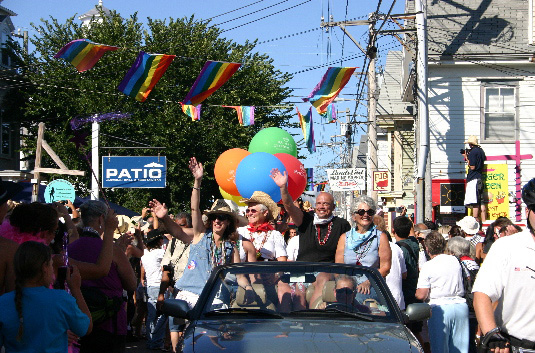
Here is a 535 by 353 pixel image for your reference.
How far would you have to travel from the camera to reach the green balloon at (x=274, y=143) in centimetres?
1659

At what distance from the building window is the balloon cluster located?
761 cm

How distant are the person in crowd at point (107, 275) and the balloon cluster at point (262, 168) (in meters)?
6.17

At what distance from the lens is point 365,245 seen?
8141 mm

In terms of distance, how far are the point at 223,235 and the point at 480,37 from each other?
16394 mm

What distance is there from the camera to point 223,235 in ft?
25.9

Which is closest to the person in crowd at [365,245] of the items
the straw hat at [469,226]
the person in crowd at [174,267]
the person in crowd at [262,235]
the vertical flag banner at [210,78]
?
the person in crowd at [262,235]

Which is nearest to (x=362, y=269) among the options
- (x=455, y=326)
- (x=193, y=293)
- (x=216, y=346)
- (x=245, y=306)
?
(x=245, y=306)

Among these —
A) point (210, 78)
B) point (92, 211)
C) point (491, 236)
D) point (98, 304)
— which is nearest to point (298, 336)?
point (98, 304)

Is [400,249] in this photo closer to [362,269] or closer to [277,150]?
[362,269]

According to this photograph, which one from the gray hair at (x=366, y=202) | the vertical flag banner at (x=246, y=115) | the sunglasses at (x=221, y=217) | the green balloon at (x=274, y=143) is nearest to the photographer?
the sunglasses at (x=221, y=217)

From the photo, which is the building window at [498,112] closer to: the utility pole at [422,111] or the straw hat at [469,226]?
the utility pole at [422,111]

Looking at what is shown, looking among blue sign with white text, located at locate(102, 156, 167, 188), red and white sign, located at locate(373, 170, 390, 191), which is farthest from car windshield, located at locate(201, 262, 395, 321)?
red and white sign, located at locate(373, 170, 390, 191)

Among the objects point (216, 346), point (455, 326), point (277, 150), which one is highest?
point (277, 150)

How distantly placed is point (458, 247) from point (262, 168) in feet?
14.1
